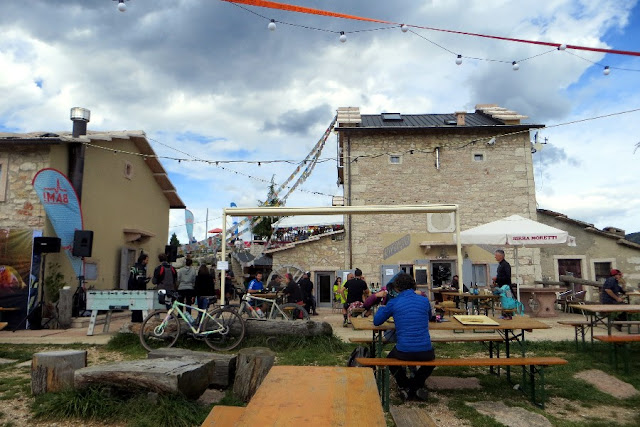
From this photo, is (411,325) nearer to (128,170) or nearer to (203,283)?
(203,283)

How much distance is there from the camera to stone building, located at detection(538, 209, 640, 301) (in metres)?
15.9

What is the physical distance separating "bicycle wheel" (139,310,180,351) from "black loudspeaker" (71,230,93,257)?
4578 mm

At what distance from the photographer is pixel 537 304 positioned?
461 inches

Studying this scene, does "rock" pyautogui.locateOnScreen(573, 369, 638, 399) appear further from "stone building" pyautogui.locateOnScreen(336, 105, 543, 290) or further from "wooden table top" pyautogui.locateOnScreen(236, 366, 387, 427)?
"stone building" pyautogui.locateOnScreen(336, 105, 543, 290)

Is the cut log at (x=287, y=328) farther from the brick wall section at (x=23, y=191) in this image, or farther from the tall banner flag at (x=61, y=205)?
the brick wall section at (x=23, y=191)

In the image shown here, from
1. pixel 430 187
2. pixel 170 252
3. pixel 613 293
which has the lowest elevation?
pixel 613 293

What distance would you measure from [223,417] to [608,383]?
14.9ft

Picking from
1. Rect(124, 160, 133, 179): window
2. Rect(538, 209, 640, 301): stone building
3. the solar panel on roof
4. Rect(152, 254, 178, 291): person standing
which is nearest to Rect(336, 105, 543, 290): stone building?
Rect(538, 209, 640, 301): stone building

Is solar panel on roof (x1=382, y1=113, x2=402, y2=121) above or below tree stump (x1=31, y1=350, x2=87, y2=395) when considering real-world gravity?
above

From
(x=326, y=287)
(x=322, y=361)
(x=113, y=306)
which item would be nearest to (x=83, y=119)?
(x=113, y=306)

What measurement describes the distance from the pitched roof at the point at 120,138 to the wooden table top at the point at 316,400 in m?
9.98

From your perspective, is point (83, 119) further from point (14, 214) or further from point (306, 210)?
point (306, 210)

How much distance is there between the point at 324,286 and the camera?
1583cm

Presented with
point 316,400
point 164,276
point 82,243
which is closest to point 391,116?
point 82,243
